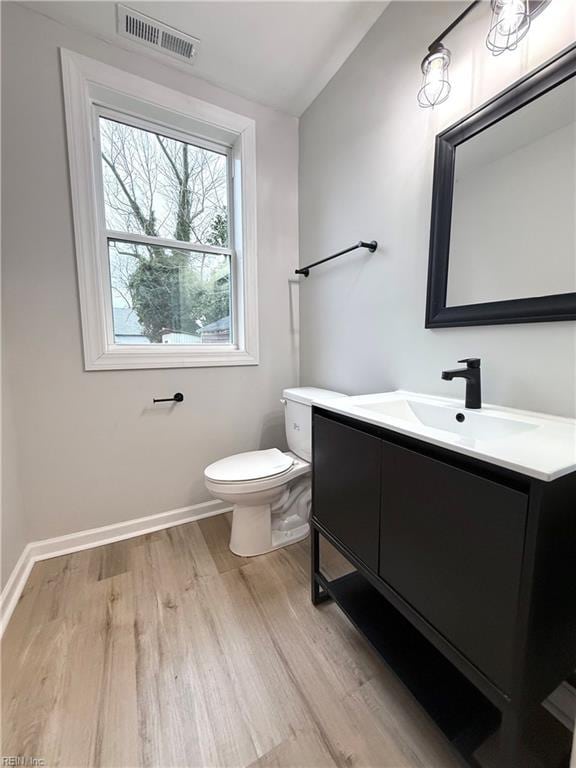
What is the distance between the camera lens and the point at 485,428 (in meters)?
0.96

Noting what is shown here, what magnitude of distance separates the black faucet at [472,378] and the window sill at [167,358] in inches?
51.2

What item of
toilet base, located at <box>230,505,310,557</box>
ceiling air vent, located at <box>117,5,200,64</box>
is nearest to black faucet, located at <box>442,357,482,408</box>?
toilet base, located at <box>230,505,310,557</box>

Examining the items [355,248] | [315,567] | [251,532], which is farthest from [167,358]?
[315,567]

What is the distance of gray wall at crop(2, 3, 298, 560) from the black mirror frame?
1092 millimetres

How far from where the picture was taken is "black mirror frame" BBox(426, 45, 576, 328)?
0.85 metres

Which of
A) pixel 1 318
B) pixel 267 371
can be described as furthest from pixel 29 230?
pixel 267 371

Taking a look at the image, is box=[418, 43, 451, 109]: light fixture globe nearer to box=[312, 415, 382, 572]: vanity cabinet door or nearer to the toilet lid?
box=[312, 415, 382, 572]: vanity cabinet door

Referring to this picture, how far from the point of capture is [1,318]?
1.38 m

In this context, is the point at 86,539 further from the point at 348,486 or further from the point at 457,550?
the point at 457,550

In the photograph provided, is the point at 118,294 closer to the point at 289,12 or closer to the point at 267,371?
the point at 267,371

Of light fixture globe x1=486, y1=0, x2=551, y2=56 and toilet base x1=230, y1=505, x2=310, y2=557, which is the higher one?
light fixture globe x1=486, y1=0, x2=551, y2=56

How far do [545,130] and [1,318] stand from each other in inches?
84.0

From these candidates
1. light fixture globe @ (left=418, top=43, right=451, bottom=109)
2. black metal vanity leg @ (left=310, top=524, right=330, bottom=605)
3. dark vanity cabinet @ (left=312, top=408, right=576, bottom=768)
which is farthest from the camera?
black metal vanity leg @ (left=310, top=524, right=330, bottom=605)

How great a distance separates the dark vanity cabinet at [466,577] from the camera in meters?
0.58
